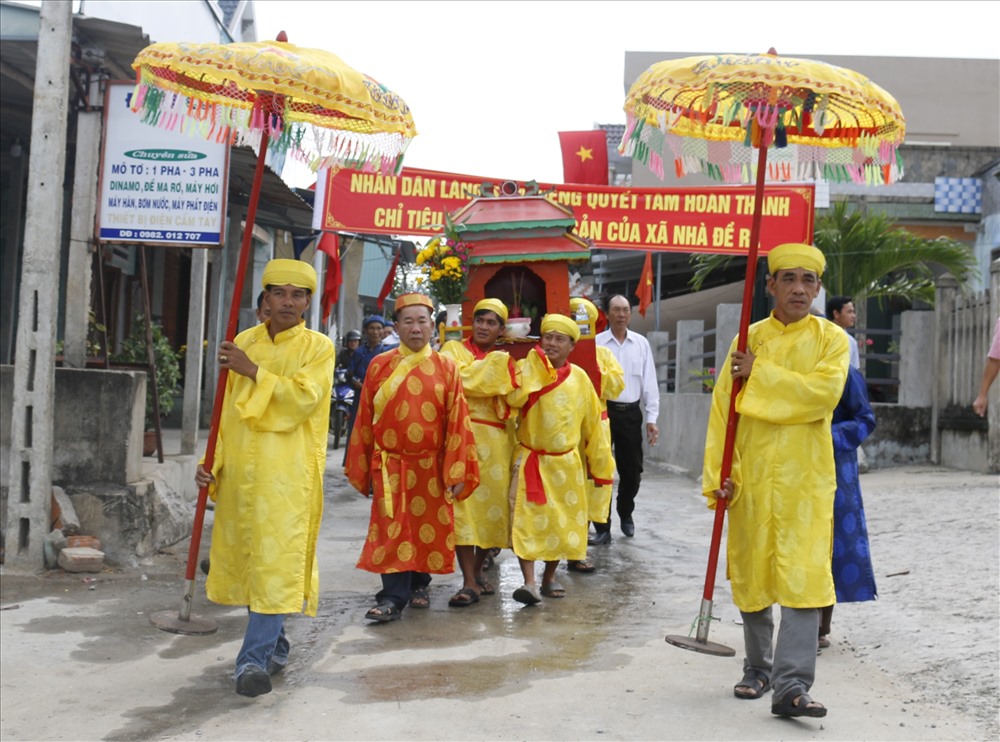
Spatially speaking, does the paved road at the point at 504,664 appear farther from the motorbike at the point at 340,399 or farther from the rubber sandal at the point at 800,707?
the motorbike at the point at 340,399

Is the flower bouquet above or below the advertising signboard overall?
below

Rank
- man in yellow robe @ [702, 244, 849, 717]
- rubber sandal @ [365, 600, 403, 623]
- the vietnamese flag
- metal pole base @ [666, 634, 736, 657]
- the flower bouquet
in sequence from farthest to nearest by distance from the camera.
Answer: the vietnamese flag, the flower bouquet, rubber sandal @ [365, 600, 403, 623], metal pole base @ [666, 634, 736, 657], man in yellow robe @ [702, 244, 849, 717]

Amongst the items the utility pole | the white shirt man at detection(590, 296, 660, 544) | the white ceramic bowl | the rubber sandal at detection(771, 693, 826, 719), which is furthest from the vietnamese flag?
the rubber sandal at detection(771, 693, 826, 719)

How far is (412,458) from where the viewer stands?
20.6ft

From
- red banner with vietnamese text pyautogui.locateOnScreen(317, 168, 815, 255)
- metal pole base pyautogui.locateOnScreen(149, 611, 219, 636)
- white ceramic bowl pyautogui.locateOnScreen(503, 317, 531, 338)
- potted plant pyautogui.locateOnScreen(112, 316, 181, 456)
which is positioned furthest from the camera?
red banner with vietnamese text pyautogui.locateOnScreen(317, 168, 815, 255)

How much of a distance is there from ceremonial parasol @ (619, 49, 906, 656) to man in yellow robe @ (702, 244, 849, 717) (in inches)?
3.8

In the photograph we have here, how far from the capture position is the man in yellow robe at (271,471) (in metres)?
4.81

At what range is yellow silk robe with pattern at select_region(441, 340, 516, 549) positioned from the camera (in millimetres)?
6871

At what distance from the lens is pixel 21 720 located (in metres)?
4.60

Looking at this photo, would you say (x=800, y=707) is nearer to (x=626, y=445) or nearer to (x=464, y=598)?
(x=464, y=598)

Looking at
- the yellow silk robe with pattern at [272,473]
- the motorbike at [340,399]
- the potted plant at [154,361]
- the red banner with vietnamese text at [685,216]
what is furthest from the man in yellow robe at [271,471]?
the motorbike at [340,399]

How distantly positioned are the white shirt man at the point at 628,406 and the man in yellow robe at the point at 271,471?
4.30 meters

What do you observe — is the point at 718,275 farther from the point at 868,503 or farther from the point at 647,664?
the point at 647,664

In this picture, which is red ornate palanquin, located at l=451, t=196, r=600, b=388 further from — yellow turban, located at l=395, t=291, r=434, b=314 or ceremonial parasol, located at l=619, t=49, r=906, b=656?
ceremonial parasol, located at l=619, t=49, r=906, b=656
